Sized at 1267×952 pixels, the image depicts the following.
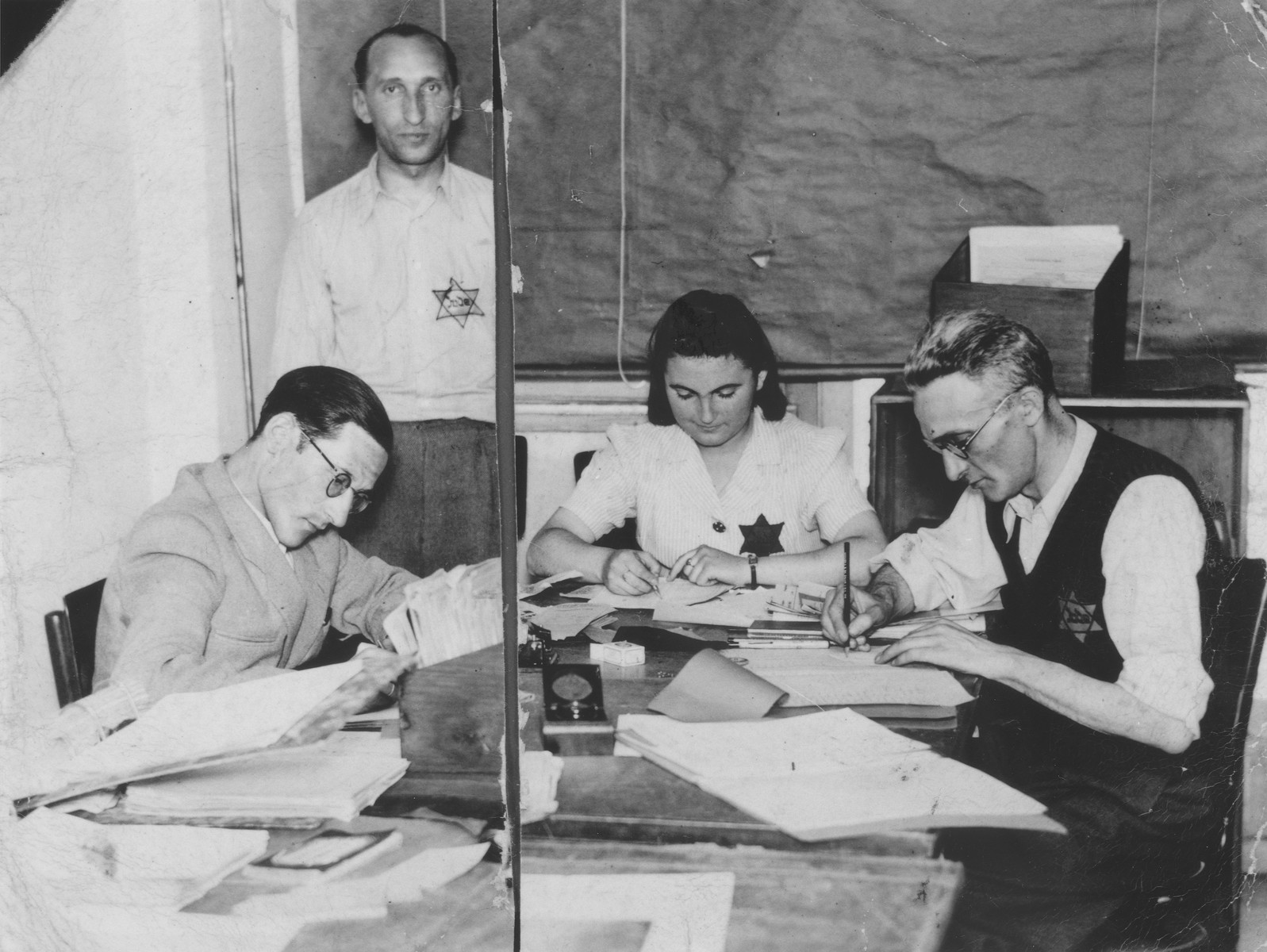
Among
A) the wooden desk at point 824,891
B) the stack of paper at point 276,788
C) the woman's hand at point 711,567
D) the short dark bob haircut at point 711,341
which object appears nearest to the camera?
the wooden desk at point 824,891

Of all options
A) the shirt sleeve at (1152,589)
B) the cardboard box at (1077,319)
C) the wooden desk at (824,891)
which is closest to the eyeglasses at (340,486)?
the wooden desk at (824,891)

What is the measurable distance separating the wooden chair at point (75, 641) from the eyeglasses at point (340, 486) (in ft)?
1.33

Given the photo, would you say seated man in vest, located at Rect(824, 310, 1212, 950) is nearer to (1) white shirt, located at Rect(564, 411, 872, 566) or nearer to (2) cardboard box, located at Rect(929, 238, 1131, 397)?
(2) cardboard box, located at Rect(929, 238, 1131, 397)

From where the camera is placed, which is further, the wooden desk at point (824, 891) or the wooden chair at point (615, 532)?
the wooden chair at point (615, 532)

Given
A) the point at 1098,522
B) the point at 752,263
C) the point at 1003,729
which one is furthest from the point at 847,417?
the point at 1003,729

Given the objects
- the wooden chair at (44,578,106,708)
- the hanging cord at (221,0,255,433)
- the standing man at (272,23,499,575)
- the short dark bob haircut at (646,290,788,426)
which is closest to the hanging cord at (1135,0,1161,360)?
the short dark bob haircut at (646,290,788,426)

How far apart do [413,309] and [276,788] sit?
80 cm

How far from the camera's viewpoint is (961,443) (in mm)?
1803

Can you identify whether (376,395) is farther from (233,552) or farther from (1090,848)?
(1090,848)

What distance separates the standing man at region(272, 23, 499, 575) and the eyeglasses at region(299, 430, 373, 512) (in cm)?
3

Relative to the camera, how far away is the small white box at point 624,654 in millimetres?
1744

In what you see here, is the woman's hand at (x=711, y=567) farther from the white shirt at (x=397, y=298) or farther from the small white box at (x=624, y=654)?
the white shirt at (x=397, y=298)

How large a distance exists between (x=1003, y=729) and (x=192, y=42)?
67.9 inches

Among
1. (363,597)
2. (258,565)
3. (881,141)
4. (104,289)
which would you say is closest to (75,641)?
(258,565)
